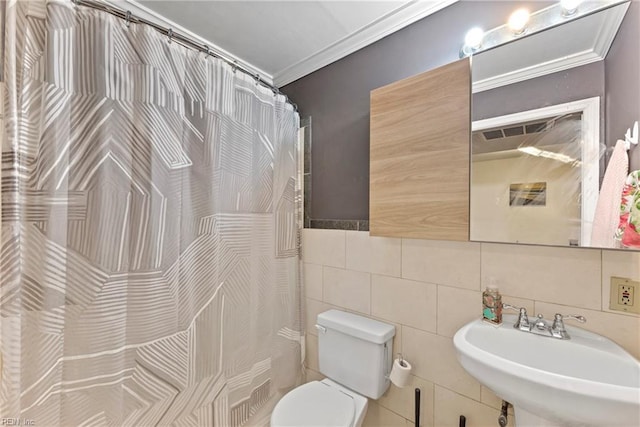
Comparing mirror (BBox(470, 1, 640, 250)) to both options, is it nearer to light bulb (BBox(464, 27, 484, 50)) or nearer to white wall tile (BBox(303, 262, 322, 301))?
light bulb (BBox(464, 27, 484, 50))

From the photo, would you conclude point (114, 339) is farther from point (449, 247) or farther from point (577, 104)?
point (577, 104)

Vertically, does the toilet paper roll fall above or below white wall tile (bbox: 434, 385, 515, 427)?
above

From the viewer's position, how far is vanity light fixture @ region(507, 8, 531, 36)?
1.08 m

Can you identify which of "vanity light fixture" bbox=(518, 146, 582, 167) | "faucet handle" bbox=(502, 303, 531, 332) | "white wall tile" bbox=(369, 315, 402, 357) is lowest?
"white wall tile" bbox=(369, 315, 402, 357)

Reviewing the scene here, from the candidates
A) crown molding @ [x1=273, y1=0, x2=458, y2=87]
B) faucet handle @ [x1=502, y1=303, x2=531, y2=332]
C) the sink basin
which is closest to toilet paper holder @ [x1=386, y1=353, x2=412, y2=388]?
the sink basin

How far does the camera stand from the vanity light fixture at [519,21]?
108 centimetres

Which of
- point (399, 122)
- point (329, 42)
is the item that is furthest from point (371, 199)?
point (329, 42)

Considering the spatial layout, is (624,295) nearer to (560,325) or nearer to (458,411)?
(560,325)

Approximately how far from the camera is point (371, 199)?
1.38 meters

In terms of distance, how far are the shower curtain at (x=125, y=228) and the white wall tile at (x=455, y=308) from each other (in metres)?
0.95

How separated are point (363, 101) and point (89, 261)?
1.50 metres

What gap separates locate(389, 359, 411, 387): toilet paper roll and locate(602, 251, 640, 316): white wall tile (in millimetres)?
768

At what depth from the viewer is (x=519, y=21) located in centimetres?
109

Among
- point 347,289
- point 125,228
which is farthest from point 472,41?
point 125,228
